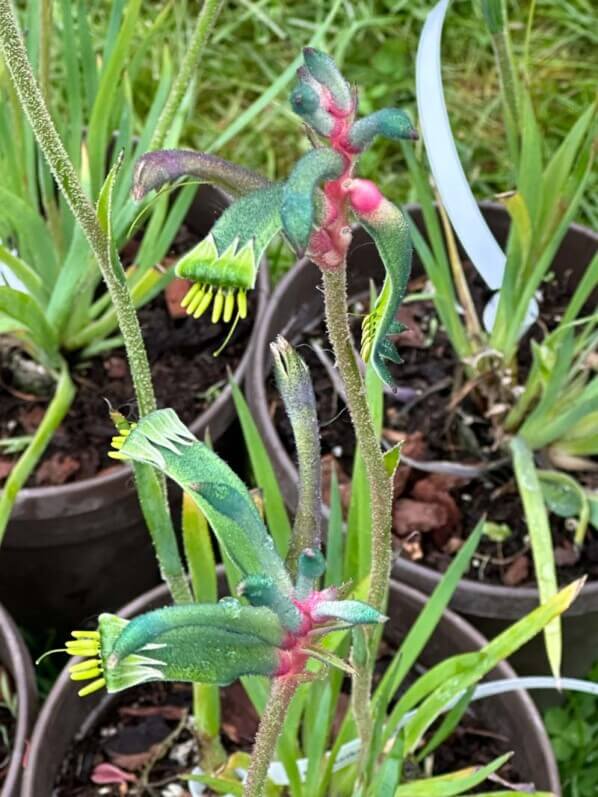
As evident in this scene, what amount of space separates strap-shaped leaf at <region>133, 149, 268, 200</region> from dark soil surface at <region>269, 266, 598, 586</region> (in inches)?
21.0

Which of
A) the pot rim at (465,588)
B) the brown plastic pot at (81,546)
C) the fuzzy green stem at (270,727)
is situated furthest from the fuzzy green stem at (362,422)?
the brown plastic pot at (81,546)

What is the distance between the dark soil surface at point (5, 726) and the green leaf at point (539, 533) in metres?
0.48

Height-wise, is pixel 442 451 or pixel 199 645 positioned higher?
pixel 442 451

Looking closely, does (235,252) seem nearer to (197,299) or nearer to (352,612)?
(197,299)

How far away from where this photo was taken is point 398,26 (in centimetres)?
174

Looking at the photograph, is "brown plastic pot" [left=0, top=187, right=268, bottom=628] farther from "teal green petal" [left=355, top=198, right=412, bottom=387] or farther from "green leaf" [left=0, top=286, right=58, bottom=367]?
"teal green petal" [left=355, top=198, right=412, bottom=387]

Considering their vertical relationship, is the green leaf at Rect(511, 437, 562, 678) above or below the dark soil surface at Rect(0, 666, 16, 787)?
above

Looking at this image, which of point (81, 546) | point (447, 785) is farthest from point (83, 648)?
point (81, 546)

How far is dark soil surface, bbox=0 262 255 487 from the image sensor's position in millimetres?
1043

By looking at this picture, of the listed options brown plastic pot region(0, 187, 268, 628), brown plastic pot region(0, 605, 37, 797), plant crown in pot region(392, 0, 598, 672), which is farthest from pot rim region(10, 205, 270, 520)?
plant crown in pot region(392, 0, 598, 672)

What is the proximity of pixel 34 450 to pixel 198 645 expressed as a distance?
495 mm

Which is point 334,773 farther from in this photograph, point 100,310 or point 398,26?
point 398,26

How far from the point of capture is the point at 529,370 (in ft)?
3.75

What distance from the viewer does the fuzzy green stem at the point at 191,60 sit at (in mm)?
729
